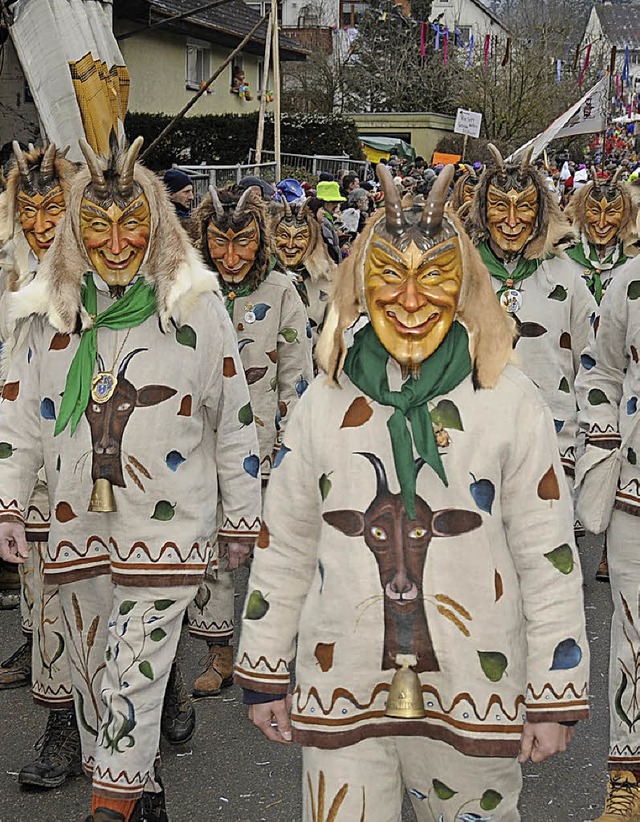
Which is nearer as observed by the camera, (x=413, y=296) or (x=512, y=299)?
(x=413, y=296)

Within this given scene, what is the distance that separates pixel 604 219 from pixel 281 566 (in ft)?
21.7

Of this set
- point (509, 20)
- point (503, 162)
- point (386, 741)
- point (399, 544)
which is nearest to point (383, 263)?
point (399, 544)

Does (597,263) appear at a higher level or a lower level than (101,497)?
higher

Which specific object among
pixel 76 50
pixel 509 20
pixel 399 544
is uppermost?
pixel 509 20

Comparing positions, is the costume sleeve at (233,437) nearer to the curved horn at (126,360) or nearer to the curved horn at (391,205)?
the curved horn at (126,360)

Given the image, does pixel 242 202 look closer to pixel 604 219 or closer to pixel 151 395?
pixel 151 395

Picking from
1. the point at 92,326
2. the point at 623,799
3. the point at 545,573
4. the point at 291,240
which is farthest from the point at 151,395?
the point at 291,240

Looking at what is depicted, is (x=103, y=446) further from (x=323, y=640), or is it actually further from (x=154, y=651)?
(x=323, y=640)

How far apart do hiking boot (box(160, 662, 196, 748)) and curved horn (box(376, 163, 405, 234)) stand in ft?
9.16

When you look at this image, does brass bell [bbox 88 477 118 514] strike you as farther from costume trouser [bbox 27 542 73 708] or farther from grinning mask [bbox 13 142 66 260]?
grinning mask [bbox 13 142 66 260]

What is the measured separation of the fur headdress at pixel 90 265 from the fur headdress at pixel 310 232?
417cm

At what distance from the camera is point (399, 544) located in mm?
2982

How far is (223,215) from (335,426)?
340cm

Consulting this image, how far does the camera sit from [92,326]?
161 inches
